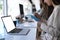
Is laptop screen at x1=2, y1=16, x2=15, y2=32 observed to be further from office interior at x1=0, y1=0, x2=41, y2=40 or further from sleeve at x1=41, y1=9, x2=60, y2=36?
sleeve at x1=41, y1=9, x2=60, y2=36

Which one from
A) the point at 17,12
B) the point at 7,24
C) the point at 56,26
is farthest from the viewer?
the point at 17,12

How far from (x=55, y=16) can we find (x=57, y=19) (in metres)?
0.04

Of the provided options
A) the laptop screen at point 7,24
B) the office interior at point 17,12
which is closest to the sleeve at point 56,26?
the office interior at point 17,12

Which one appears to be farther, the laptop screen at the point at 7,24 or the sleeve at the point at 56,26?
the laptop screen at the point at 7,24

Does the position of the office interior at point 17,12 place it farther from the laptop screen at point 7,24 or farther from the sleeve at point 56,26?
the sleeve at point 56,26

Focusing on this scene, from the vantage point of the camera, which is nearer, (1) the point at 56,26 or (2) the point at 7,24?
(1) the point at 56,26

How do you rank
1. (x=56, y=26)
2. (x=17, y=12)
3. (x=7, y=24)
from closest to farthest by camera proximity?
(x=56, y=26), (x=7, y=24), (x=17, y=12)

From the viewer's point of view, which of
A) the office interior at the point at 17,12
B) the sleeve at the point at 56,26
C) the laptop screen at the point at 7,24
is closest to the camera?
the sleeve at the point at 56,26

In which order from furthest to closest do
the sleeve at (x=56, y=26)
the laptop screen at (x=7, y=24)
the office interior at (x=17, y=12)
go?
1. the laptop screen at (x=7, y=24)
2. the office interior at (x=17, y=12)
3. the sleeve at (x=56, y=26)

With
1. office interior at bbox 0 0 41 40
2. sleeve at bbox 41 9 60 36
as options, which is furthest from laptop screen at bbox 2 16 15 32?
sleeve at bbox 41 9 60 36

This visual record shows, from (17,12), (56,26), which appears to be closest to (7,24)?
(56,26)

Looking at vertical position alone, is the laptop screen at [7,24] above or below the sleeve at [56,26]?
below

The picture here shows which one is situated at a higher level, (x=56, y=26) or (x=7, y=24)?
(x=56, y=26)

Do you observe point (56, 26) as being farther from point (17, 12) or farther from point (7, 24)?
point (17, 12)
